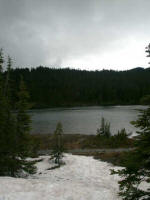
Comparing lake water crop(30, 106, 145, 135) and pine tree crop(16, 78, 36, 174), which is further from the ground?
pine tree crop(16, 78, 36, 174)

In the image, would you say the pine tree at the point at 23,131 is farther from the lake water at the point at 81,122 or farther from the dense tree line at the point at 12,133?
the lake water at the point at 81,122

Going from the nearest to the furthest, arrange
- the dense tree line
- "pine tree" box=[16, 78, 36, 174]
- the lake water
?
the dense tree line < "pine tree" box=[16, 78, 36, 174] < the lake water

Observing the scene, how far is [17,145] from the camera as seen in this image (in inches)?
607

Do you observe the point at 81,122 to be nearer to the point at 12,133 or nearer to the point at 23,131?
the point at 23,131

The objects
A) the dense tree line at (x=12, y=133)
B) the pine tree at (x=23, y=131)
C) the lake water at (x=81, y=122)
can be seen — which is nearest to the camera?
the dense tree line at (x=12, y=133)

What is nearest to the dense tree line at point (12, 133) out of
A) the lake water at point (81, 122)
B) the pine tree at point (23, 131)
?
the pine tree at point (23, 131)

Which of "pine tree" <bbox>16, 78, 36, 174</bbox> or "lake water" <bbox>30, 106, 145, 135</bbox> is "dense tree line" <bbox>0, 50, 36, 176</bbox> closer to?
"pine tree" <bbox>16, 78, 36, 174</bbox>

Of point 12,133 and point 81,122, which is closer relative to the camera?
point 12,133

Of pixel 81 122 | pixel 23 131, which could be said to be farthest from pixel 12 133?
pixel 81 122

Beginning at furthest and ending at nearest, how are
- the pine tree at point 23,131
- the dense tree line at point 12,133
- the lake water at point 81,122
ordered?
the lake water at point 81,122 → the pine tree at point 23,131 → the dense tree line at point 12,133

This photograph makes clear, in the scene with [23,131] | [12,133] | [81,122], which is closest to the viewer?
[12,133]

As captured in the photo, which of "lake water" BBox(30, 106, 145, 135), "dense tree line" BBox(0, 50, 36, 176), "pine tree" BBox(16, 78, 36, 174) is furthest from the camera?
"lake water" BBox(30, 106, 145, 135)

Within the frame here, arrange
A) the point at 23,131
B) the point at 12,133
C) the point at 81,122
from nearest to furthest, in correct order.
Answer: the point at 12,133
the point at 23,131
the point at 81,122

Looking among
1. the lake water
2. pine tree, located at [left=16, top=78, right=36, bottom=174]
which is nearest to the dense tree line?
pine tree, located at [left=16, top=78, right=36, bottom=174]
